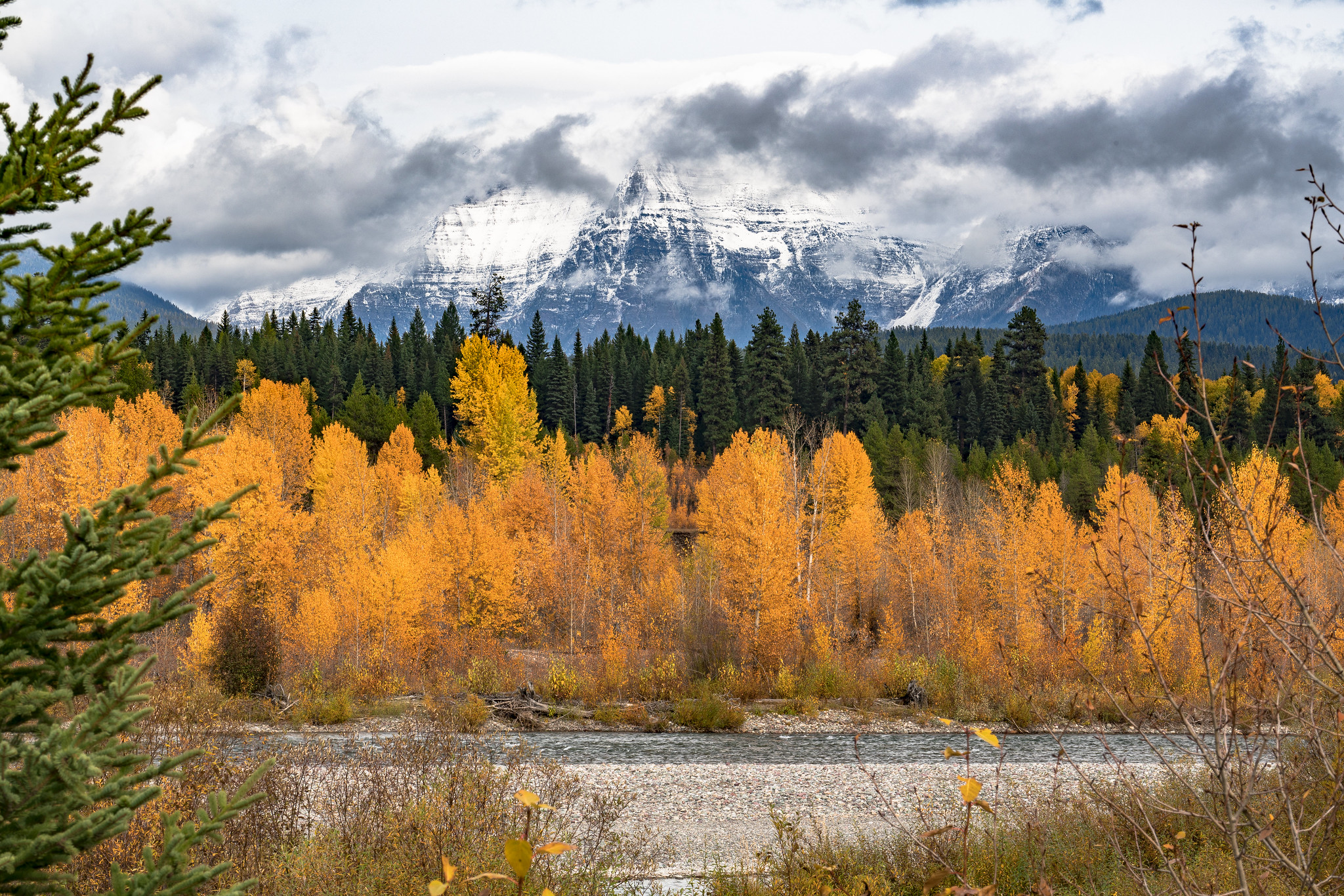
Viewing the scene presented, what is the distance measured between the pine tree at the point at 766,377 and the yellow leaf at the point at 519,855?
223ft

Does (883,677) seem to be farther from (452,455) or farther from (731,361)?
(731,361)

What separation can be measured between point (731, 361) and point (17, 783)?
83742 millimetres

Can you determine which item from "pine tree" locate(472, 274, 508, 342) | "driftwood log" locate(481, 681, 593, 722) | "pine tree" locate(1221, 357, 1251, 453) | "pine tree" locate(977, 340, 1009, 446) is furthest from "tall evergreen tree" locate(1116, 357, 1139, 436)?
"driftwood log" locate(481, 681, 593, 722)

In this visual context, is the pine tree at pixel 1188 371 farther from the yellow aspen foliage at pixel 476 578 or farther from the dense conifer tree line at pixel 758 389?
the dense conifer tree line at pixel 758 389

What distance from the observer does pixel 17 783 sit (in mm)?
2895

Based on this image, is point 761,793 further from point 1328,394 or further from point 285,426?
point 1328,394

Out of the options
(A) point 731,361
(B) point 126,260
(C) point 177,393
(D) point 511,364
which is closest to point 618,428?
(A) point 731,361

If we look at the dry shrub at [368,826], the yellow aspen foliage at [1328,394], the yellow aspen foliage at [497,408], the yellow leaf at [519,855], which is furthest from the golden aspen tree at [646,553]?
the yellow aspen foliage at [1328,394]

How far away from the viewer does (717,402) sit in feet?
254

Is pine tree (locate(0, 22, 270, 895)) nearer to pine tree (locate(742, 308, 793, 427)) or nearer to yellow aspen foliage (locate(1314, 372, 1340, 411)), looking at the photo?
pine tree (locate(742, 308, 793, 427))

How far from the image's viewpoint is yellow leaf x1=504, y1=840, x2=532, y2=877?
207cm

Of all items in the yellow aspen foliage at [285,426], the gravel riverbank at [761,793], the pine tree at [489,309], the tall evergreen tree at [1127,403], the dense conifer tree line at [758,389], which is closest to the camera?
the gravel riverbank at [761,793]

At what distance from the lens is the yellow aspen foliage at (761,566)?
2905 cm

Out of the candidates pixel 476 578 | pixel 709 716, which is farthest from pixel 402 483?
pixel 709 716
